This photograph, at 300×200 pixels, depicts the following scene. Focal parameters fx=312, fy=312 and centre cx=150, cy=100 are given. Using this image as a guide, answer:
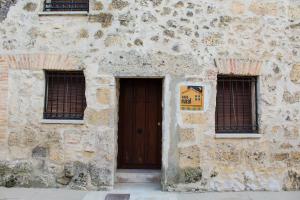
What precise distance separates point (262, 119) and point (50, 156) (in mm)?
4180

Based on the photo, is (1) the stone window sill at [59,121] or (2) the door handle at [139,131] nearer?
(1) the stone window sill at [59,121]

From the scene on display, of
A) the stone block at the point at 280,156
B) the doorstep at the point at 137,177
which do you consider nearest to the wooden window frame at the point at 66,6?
the doorstep at the point at 137,177

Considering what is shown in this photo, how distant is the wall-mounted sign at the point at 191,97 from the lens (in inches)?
236

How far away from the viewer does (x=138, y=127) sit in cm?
664

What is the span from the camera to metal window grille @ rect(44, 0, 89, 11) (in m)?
6.39

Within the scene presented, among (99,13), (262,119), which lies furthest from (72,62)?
Answer: (262,119)

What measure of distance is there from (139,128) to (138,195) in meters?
1.51

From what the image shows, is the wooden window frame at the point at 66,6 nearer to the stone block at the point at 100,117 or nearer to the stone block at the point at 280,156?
the stone block at the point at 100,117

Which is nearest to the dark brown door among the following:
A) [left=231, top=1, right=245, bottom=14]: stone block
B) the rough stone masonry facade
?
the rough stone masonry facade

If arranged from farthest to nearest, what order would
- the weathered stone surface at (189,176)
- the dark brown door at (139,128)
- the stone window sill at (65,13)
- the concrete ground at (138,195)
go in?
the dark brown door at (139,128)
the stone window sill at (65,13)
the weathered stone surface at (189,176)
the concrete ground at (138,195)

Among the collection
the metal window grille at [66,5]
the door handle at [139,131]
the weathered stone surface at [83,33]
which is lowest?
the door handle at [139,131]

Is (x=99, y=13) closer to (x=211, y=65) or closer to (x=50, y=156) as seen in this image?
(x=211, y=65)

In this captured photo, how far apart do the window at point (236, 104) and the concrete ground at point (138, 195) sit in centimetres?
127

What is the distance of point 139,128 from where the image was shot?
6.64 metres
